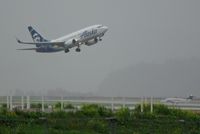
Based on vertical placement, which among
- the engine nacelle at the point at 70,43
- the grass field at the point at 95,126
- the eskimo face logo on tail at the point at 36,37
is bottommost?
the grass field at the point at 95,126

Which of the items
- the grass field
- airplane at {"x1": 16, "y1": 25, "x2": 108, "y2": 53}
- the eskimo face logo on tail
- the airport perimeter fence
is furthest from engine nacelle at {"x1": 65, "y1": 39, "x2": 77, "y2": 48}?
the airport perimeter fence

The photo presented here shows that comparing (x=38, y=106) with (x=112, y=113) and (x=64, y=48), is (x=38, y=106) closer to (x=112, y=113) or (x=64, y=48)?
(x=112, y=113)

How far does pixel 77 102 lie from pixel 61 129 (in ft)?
63.6

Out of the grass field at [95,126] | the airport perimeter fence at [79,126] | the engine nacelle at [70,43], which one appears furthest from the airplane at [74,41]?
the airport perimeter fence at [79,126]

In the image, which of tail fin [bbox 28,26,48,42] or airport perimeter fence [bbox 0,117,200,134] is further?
tail fin [bbox 28,26,48,42]

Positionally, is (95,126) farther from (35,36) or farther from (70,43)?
(35,36)

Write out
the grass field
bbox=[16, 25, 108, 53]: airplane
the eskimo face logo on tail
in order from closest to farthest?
1. the grass field
2. bbox=[16, 25, 108, 53]: airplane
3. the eskimo face logo on tail

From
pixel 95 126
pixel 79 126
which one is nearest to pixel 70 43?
pixel 95 126

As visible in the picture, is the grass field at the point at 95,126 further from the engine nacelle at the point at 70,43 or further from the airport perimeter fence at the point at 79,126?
the engine nacelle at the point at 70,43

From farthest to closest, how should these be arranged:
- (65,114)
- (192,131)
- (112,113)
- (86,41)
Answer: (86,41)
(112,113)
(65,114)
(192,131)

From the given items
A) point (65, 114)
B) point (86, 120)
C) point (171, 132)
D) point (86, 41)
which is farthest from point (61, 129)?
point (86, 41)

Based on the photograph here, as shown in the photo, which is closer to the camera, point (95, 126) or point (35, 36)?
point (95, 126)

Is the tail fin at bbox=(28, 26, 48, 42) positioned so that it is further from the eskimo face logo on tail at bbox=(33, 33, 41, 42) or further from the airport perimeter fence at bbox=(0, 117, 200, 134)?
the airport perimeter fence at bbox=(0, 117, 200, 134)

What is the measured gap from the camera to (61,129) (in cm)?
2841
